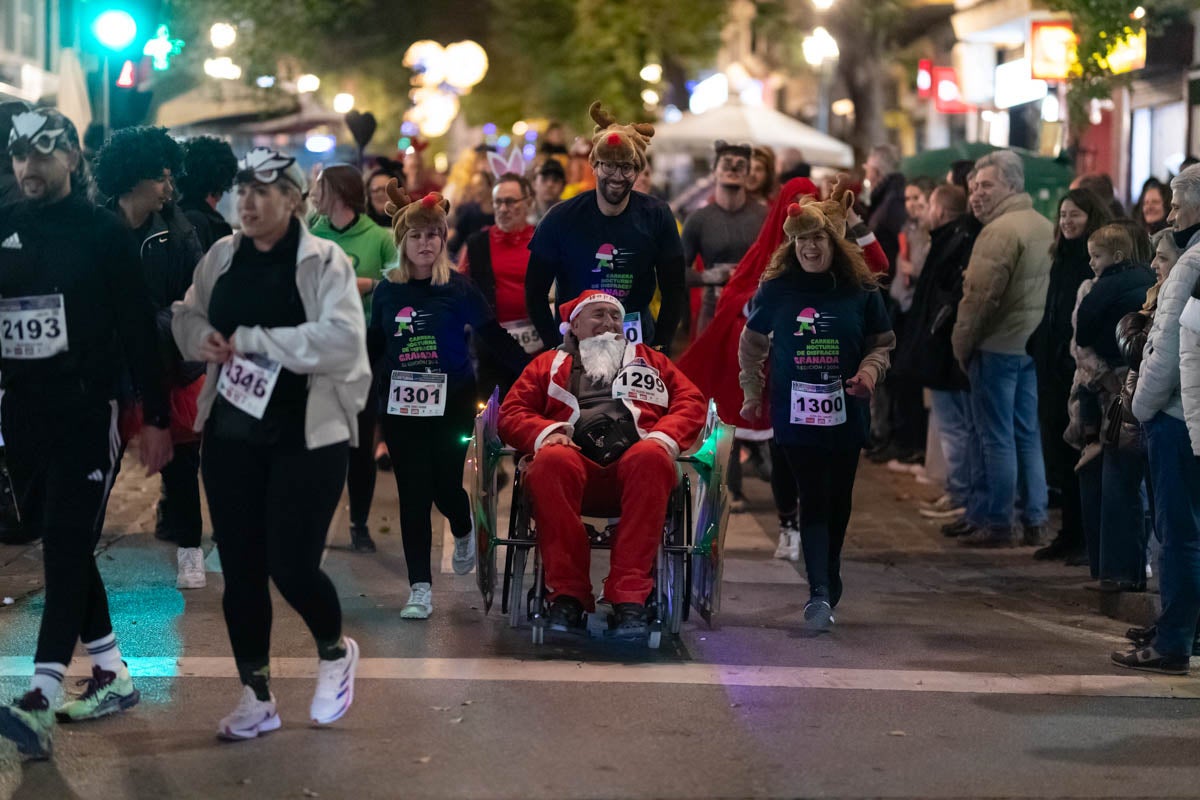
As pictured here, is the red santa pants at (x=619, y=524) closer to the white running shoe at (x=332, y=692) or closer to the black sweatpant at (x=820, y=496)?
the black sweatpant at (x=820, y=496)

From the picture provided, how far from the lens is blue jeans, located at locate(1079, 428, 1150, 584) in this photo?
28.1 ft

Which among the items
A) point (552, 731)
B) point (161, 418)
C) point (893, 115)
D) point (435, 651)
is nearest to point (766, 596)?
point (435, 651)

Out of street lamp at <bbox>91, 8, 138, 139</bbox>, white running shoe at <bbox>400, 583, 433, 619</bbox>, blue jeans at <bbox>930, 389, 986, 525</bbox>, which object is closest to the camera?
white running shoe at <bbox>400, 583, 433, 619</bbox>

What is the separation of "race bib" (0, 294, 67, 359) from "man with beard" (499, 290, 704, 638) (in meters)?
2.28

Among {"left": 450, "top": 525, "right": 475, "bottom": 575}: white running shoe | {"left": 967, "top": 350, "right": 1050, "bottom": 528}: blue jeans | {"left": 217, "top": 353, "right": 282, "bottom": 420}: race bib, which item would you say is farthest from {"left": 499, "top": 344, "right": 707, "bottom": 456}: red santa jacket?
{"left": 967, "top": 350, "right": 1050, "bottom": 528}: blue jeans

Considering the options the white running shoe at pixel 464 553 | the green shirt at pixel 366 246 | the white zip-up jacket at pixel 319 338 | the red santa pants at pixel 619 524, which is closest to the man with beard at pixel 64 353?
the white zip-up jacket at pixel 319 338

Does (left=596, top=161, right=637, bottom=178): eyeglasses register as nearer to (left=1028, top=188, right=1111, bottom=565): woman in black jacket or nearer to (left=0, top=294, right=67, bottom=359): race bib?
(left=1028, top=188, right=1111, bottom=565): woman in black jacket

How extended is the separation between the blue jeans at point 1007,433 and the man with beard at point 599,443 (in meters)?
3.62

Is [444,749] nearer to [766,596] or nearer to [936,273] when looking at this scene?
[766,596]

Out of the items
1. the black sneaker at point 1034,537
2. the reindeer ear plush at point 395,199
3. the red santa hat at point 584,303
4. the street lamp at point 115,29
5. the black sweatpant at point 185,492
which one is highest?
the street lamp at point 115,29

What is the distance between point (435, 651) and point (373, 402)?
113 inches

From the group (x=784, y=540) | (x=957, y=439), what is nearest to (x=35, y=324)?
(x=784, y=540)

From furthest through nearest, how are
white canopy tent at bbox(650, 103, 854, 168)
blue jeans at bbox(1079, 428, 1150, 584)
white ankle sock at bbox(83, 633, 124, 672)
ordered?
1. white canopy tent at bbox(650, 103, 854, 168)
2. blue jeans at bbox(1079, 428, 1150, 584)
3. white ankle sock at bbox(83, 633, 124, 672)

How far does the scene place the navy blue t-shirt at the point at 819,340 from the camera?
847 cm
